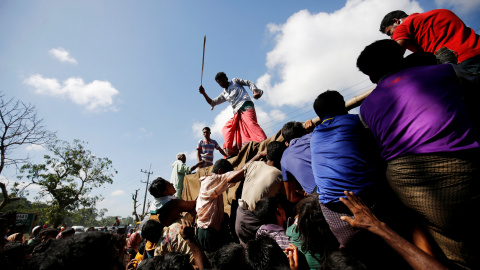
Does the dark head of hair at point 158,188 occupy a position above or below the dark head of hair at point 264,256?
above

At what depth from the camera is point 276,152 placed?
319cm

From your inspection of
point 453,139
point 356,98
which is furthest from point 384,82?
point 356,98

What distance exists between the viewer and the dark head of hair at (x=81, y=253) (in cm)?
117

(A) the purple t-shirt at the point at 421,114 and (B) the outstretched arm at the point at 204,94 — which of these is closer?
(A) the purple t-shirt at the point at 421,114

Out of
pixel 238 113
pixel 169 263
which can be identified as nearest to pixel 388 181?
pixel 169 263

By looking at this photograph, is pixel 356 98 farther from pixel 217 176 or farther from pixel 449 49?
pixel 217 176

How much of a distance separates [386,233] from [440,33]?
87.1 inches

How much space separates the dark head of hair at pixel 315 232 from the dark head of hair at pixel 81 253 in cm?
126

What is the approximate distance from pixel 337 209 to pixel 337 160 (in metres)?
0.32

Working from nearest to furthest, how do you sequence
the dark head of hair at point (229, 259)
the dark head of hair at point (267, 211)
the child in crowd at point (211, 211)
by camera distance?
the dark head of hair at point (229, 259) → the dark head of hair at point (267, 211) → the child in crowd at point (211, 211)

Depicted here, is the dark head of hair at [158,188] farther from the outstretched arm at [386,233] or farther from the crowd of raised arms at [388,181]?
the outstretched arm at [386,233]

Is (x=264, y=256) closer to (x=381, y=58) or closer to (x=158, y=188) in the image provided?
(x=381, y=58)

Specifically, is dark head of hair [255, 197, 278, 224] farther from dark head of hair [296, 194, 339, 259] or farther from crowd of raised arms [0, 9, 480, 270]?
dark head of hair [296, 194, 339, 259]

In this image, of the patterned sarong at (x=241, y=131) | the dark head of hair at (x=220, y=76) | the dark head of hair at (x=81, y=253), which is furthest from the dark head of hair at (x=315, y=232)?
the dark head of hair at (x=220, y=76)
